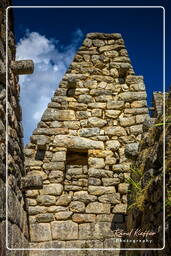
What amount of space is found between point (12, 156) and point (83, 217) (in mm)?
2660

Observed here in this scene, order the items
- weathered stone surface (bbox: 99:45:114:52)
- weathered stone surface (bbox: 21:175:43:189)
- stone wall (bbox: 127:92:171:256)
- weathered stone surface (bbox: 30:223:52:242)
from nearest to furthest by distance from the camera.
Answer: stone wall (bbox: 127:92:171:256)
weathered stone surface (bbox: 21:175:43:189)
weathered stone surface (bbox: 30:223:52:242)
weathered stone surface (bbox: 99:45:114:52)

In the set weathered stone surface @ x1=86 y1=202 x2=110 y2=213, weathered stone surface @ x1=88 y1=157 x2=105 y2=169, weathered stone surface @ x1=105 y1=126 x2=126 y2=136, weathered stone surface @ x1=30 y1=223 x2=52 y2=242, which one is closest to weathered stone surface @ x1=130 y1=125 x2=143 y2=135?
weathered stone surface @ x1=105 y1=126 x2=126 y2=136

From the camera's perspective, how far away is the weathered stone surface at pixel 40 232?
20.6ft

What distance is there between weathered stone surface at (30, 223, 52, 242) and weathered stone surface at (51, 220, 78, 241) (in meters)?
0.07

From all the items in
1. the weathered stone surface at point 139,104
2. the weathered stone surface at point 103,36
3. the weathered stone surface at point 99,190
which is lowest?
the weathered stone surface at point 99,190

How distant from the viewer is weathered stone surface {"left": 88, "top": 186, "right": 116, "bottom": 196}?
667 centimetres

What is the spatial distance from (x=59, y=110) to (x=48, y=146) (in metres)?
0.63

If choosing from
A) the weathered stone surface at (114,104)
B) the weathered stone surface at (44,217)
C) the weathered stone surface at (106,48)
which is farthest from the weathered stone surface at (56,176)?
the weathered stone surface at (106,48)

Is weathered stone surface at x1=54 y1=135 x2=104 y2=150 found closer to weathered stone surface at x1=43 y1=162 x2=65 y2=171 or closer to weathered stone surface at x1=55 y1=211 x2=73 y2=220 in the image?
weathered stone surface at x1=43 y1=162 x2=65 y2=171

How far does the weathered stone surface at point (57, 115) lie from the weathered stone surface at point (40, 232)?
165 cm

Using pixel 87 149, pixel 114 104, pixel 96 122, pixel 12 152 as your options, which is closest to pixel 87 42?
pixel 114 104

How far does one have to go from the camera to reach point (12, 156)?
164 inches

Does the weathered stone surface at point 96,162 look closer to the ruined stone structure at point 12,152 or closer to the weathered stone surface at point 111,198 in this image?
the weathered stone surface at point 111,198

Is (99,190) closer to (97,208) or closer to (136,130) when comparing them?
(97,208)
